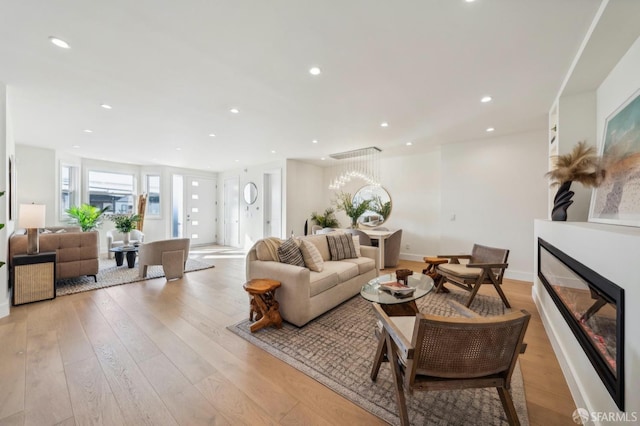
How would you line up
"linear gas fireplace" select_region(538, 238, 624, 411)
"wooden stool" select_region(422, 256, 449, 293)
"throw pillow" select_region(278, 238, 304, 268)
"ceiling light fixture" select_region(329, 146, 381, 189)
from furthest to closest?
"ceiling light fixture" select_region(329, 146, 381, 189) < "wooden stool" select_region(422, 256, 449, 293) < "throw pillow" select_region(278, 238, 304, 268) < "linear gas fireplace" select_region(538, 238, 624, 411)

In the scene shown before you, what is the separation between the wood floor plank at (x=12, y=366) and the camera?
1531mm

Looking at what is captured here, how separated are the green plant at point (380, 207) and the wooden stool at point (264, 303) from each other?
169 inches

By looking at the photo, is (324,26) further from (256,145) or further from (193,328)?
(256,145)

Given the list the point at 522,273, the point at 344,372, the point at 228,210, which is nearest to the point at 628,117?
the point at 344,372

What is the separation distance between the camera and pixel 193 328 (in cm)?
Answer: 251

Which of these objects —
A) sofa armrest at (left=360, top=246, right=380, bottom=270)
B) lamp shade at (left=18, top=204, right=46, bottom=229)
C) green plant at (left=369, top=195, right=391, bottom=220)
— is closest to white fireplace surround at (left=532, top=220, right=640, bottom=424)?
sofa armrest at (left=360, top=246, right=380, bottom=270)

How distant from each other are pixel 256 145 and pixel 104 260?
180 inches

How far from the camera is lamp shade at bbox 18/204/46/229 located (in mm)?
3020

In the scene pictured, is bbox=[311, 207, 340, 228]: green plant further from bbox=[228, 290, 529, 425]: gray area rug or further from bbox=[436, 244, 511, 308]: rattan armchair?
bbox=[228, 290, 529, 425]: gray area rug

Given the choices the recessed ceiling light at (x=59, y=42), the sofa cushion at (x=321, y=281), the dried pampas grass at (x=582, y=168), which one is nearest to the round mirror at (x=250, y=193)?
the sofa cushion at (x=321, y=281)

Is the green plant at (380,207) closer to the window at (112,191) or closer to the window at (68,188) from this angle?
the window at (112,191)

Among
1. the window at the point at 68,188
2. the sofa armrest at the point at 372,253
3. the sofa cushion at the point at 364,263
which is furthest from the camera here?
the window at the point at 68,188

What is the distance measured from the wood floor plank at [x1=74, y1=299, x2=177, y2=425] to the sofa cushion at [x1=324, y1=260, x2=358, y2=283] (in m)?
1.96

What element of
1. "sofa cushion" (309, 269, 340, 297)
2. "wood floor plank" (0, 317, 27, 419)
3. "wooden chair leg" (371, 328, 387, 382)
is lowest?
"wood floor plank" (0, 317, 27, 419)
